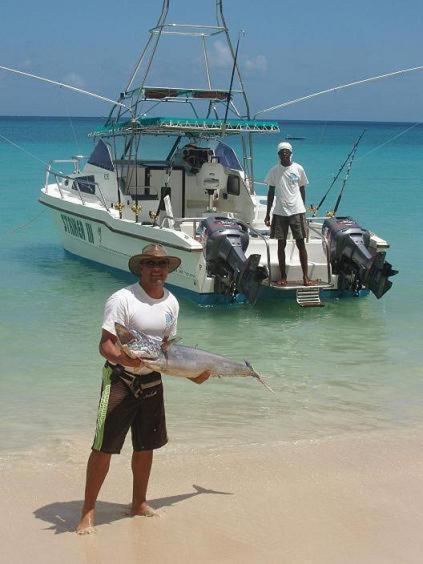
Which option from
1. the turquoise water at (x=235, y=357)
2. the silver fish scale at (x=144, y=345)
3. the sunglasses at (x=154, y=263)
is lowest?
the turquoise water at (x=235, y=357)

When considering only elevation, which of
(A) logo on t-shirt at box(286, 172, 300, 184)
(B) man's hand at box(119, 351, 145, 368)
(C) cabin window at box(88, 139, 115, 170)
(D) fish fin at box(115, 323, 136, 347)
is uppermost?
(D) fish fin at box(115, 323, 136, 347)

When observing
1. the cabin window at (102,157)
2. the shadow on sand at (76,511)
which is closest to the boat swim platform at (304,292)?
the cabin window at (102,157)

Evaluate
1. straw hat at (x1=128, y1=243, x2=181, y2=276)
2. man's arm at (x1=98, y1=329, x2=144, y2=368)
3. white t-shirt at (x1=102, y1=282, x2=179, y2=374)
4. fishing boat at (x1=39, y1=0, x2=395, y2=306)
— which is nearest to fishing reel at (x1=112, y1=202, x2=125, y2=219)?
fishing boat at (x1=39, y1=0, x2=395, y2=306)

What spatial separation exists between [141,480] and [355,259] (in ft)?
20.0

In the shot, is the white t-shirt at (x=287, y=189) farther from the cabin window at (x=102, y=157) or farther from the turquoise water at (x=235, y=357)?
the cabin window at (x=102, y=157)

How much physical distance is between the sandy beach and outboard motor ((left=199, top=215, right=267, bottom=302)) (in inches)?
145

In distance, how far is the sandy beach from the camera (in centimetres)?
432

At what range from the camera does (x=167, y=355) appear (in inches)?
166

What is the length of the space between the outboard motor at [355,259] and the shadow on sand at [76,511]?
18.1ft

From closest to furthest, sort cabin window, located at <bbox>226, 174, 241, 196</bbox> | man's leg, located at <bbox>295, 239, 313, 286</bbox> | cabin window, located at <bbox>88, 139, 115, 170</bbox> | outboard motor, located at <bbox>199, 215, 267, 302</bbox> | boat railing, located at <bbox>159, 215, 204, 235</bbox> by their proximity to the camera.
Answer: outboard motor, located at <bbox>199, 215, 267, 302</bbox> < man's leg, located at <bbox>295, 239, 313, 286</bbox> < boat railing, located at <bbox>159, 215, 204, 235</bbox> < cabin window, located at <bbox>226, 174, 241, 196</bbox> < cabin window, located at <bbox>88, 139, 115, 170</bbox>

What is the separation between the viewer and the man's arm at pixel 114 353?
4160 millimetres

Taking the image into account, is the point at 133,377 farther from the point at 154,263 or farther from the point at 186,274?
the point at 186,274

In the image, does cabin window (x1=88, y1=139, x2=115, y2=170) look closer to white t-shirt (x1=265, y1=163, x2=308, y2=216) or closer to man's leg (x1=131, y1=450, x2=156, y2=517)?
white t-shirt (x1=265, y1=163, x2=308, y2=216)

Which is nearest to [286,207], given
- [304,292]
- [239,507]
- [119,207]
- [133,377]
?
[304,292]
